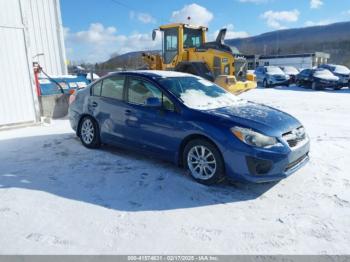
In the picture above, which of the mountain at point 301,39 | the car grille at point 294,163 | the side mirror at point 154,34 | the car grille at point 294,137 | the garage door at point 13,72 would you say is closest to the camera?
the car grille at point 294,163

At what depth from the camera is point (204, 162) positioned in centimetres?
404

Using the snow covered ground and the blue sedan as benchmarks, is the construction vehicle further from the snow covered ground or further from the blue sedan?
the snow covered ground

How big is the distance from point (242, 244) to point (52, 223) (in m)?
2.00

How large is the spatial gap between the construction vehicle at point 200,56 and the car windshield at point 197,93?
5.68m

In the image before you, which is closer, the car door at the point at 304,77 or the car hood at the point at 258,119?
the car hood at the point at 258,119

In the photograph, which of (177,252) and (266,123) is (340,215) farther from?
(177,252)

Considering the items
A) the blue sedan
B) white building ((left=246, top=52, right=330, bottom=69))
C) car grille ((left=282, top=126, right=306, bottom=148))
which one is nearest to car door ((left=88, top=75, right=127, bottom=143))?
the blue sedan

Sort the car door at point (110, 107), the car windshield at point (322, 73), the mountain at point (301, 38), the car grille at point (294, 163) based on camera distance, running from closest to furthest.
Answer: the car grille at point (294, 163) → the car door at point (110, 107) → the car windshield at point (322, 73) → the mountain at point (301, 38)

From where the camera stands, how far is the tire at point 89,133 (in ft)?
18.1

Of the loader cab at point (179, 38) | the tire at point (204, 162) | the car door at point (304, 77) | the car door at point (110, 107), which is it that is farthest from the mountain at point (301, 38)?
the tire at point (204, 162)

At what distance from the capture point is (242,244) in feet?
9.21

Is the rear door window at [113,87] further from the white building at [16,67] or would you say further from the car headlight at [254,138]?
the white building at [16,67]

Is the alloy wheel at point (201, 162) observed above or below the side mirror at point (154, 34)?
below

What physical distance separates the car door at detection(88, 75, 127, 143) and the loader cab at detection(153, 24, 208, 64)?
23.3 ft
